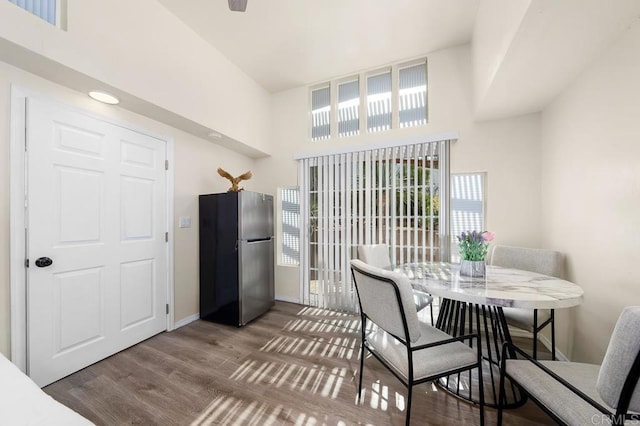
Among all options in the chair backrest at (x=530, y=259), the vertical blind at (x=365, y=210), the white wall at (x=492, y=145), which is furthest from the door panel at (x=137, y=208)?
the chair backrest at (x=530, y=259)

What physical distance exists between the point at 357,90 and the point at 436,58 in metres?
1.03

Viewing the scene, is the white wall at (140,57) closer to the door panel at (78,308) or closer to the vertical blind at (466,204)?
the door panel at (78,308)

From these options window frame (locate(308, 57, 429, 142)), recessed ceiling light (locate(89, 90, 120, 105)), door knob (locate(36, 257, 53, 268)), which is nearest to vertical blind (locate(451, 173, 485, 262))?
Result: window frame (locate(308, 57, 429, 142))

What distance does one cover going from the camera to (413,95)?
10.3 feet

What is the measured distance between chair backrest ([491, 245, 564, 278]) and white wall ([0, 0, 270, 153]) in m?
3.37

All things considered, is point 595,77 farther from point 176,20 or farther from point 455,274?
point 176,20

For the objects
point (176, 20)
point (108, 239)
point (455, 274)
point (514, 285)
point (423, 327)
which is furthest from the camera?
point (176, 20)

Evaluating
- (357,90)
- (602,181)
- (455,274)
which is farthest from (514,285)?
(357,90)

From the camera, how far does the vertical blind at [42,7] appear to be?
5.33 feet

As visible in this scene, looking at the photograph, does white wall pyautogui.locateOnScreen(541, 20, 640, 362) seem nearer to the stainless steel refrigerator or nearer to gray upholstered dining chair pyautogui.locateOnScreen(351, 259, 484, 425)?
gray upholstered dining chair pyautogui.locateOnScreen(351, 259, 484, 425)

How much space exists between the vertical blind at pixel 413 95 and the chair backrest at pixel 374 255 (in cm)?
171

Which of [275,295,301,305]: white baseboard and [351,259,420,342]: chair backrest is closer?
[351,259,420,342]: chair backrest

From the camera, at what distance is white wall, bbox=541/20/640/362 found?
149cm

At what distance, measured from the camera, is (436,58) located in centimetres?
298
